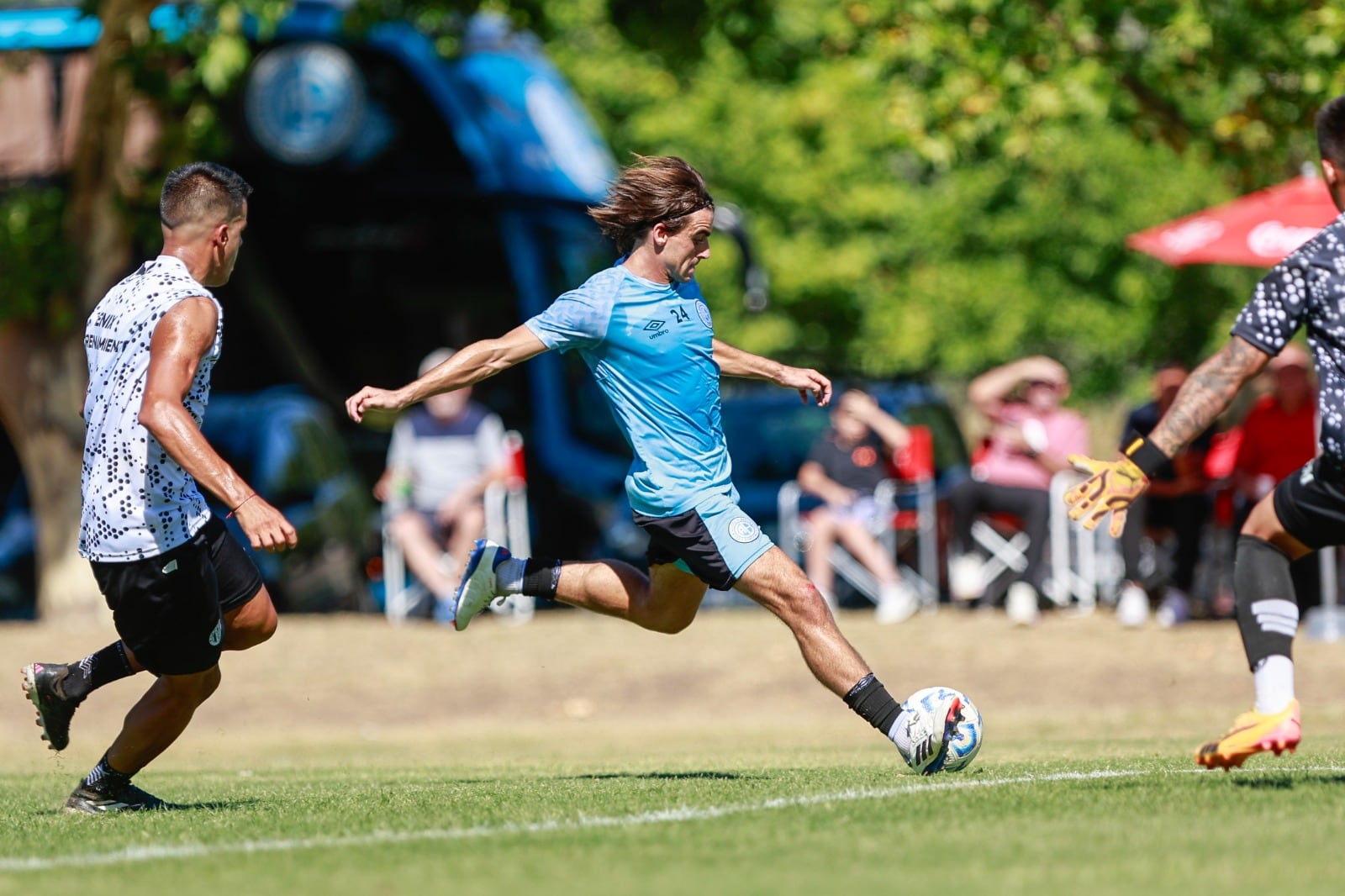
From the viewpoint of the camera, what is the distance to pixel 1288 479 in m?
6.54

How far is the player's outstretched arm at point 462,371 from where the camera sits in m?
7.30

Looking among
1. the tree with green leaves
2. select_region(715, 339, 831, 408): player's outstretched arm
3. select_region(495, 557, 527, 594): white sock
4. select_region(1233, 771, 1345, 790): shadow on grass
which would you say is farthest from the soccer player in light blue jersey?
the tree with green leaves

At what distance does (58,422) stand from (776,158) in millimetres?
15630

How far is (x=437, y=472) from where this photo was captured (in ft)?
53.5

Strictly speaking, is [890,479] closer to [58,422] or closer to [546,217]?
[546,217]

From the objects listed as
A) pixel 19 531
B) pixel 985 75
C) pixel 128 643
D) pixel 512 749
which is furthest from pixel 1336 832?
pixel 19 531

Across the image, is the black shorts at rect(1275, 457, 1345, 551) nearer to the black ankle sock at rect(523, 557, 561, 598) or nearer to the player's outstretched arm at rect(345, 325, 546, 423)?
the player's outstretched arm at rect(345, 325, 546, 423)

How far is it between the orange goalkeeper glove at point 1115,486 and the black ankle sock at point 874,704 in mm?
1389

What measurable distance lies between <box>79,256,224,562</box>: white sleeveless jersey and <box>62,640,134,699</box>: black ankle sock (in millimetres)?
523

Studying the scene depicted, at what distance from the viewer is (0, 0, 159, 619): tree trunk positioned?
1622cm

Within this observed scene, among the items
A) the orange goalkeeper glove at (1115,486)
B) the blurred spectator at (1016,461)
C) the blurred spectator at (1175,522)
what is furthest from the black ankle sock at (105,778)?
Answer: the blurred spectator at (1016,461)

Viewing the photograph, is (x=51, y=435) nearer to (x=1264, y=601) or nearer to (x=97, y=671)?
(x=97, y=671)

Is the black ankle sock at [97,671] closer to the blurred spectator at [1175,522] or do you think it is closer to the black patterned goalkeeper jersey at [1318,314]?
the black patterned goalkeeper jersey at [1318,314]

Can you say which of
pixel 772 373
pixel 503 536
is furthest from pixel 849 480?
pixel 772 373
